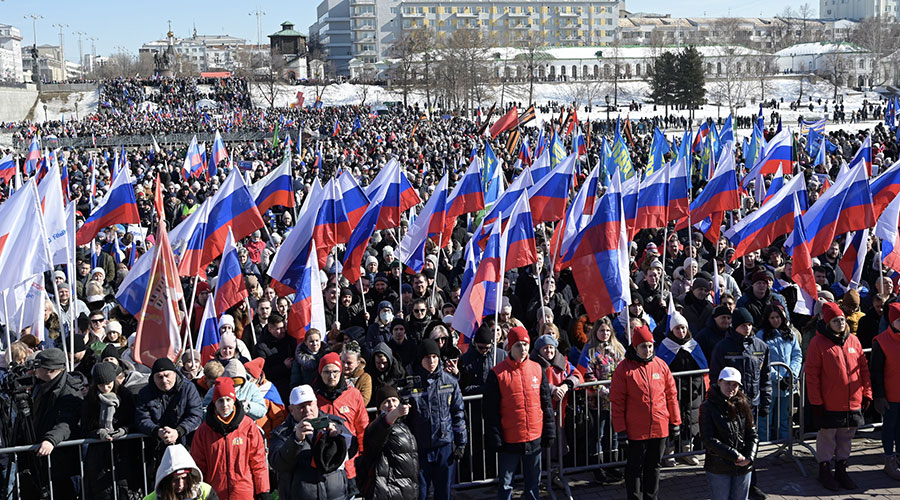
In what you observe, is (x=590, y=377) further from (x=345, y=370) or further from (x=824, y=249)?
(x=824, y=249)

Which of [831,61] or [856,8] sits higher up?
[856,8]

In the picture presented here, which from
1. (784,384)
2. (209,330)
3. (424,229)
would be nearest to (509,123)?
(424,229)

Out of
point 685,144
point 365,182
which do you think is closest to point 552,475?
point 685,144

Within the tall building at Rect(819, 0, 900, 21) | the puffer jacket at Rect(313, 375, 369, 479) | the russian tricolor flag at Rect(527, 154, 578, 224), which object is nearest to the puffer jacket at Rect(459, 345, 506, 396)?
the puffer jacket at Rect(313, 375, 369, 479)

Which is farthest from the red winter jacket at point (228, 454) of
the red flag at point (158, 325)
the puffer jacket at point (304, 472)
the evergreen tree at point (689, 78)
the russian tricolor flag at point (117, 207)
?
the evergreen tree at point (689, 78)

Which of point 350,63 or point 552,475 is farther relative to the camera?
point 350,63

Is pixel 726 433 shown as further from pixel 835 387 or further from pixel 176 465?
pixel 176 465

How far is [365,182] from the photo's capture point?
22.1 m

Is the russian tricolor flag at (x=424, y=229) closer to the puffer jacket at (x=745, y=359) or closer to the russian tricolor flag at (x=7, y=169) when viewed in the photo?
the puffer jacket at (x=745, y=359)

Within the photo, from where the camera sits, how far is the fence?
6.82 meters

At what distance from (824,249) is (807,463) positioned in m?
2.80

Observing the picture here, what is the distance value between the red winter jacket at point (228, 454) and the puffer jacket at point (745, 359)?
3.21 metres

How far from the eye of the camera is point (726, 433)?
5691 millimetres

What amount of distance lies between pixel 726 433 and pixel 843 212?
4.52 m
